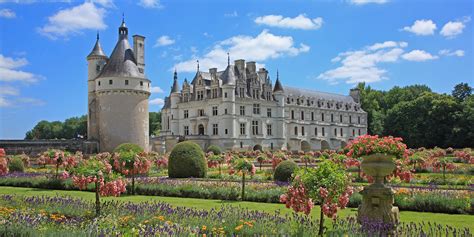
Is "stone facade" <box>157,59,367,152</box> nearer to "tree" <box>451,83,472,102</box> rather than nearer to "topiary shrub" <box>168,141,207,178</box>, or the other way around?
"tree" <box>451,83,472,102</box>

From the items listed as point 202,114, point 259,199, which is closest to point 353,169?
point 259,199

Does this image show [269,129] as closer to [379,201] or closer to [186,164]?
[186,164]

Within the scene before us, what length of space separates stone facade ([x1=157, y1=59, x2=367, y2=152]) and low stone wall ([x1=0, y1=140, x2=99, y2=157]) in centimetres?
807

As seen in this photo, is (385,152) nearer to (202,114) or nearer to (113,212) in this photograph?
(113,212)

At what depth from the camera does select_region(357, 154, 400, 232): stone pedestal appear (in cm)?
753

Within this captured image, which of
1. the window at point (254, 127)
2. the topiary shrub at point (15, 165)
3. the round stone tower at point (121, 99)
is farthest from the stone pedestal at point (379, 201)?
the window at point (254, 127)

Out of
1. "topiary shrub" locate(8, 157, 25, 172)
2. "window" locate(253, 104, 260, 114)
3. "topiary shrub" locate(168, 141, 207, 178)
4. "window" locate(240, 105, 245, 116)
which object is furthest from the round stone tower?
"topiary shrub" locate(168, 141, 207, 178)

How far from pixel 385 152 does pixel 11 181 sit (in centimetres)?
1678

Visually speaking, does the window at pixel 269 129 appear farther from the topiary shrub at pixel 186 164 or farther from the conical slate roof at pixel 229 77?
the topiary shrub at pixel 186 164

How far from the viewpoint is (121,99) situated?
36.2 metres

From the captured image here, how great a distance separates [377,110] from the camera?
242 feet

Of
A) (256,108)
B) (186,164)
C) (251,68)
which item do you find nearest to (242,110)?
(256,108)

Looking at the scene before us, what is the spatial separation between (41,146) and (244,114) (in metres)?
21.3

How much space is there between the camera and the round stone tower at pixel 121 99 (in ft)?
119
